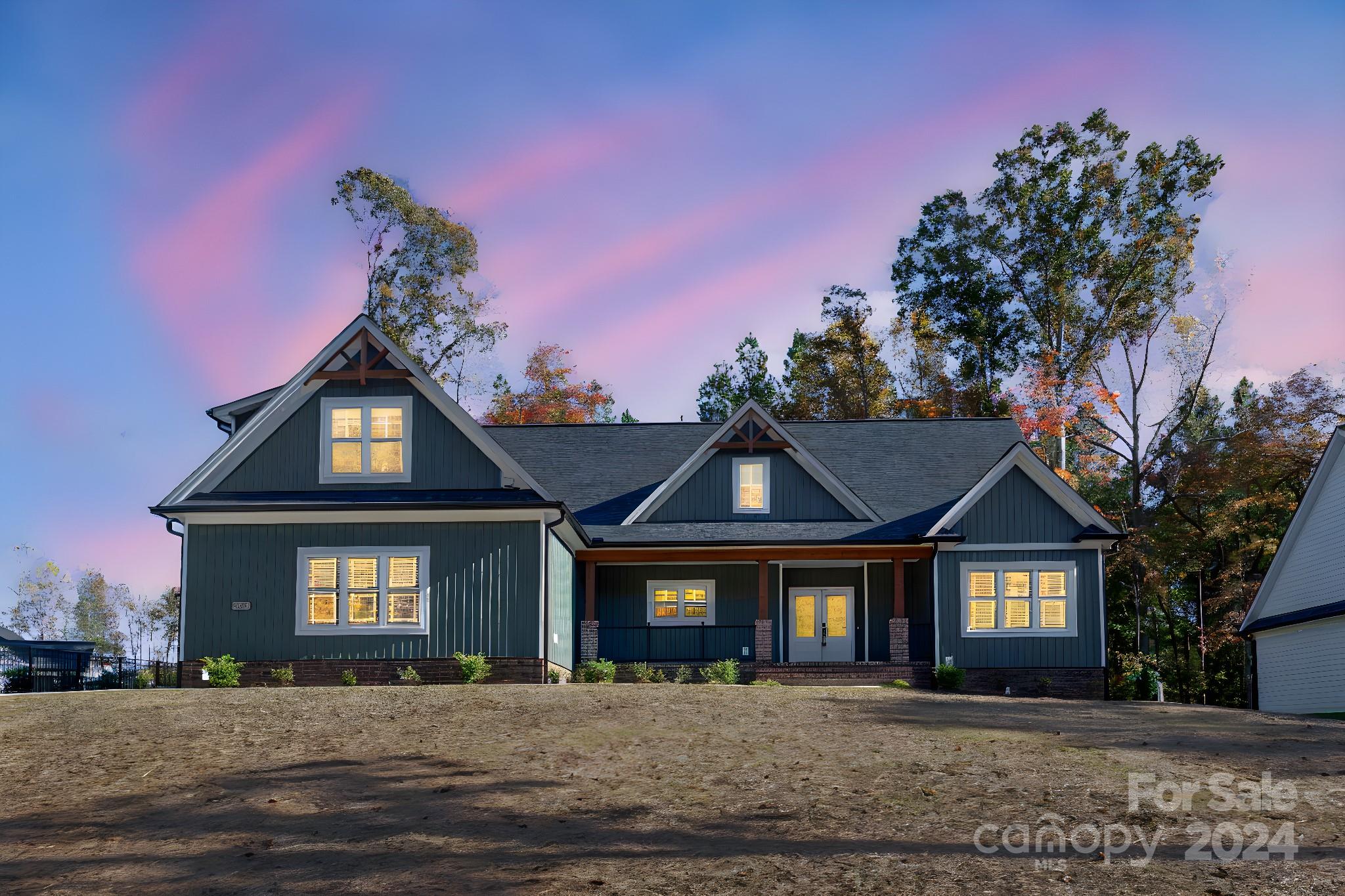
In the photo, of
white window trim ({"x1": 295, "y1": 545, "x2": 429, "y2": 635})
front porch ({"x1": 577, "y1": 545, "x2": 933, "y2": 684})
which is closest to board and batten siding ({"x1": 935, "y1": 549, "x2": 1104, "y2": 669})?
front porch ({"x1": 577, "y1": 545, "x2": 933, "y2": 684})

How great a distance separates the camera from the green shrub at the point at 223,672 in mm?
23547

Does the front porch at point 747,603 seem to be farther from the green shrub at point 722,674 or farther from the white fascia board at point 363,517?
the white fascia board at point 363,517

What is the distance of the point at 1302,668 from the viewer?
2750cm

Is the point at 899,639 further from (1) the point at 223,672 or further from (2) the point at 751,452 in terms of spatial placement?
(1) the point at 223,672

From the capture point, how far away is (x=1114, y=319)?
49.3 metres

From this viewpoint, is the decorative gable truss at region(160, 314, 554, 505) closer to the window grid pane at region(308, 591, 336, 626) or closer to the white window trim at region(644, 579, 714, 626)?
the window grid pane at region(308, 591, 336, 626)

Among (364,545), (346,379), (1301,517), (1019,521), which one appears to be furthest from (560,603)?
(1301,517)

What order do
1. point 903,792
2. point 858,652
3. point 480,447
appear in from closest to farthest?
point 903,792
point 480,447
point 858,652

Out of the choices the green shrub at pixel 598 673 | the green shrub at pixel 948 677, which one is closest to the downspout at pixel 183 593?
the green shrub at pixel 598 673

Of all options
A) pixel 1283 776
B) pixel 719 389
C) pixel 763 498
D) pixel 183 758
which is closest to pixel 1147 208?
pixel 719 389

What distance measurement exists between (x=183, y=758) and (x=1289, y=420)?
3292cm

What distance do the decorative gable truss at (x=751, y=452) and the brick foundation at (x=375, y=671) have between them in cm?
697

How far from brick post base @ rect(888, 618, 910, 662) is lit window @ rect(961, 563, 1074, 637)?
1.30m

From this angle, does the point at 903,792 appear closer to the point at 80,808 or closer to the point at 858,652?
→ the point at 80,808
